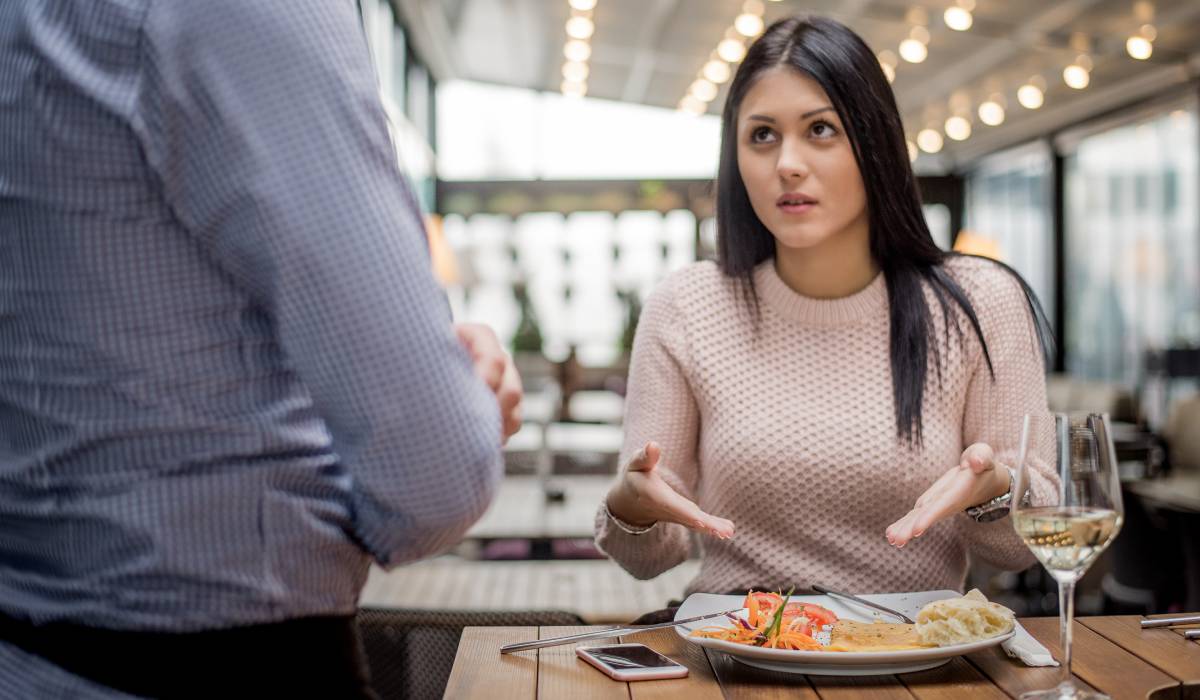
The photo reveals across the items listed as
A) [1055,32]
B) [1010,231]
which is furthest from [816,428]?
[1010,231]

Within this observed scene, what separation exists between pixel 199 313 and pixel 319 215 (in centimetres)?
11

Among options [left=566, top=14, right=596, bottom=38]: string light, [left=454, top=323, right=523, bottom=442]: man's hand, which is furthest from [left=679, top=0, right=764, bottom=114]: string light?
[left=454, top=323, right=523, bottom=442]: man's hand

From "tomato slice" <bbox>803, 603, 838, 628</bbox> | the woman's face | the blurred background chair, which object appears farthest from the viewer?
the blurred background chair

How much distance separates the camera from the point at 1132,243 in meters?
8.80

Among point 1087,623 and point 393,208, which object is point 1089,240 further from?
point 393,208

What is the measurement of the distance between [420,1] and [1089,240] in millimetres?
6068

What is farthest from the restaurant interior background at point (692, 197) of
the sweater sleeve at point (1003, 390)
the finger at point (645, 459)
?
the finger at point (645, 459)

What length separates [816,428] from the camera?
1.65 meters

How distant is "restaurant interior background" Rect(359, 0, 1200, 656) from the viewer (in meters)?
4.41

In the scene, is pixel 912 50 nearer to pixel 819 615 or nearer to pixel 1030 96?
pixel 1030 96

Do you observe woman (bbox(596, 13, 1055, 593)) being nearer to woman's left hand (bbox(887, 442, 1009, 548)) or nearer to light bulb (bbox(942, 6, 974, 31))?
woman's left hand (bbox(887, 442, 1009, 548))

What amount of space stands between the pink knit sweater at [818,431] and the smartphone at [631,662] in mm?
414

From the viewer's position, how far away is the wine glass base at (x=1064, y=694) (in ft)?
3.23

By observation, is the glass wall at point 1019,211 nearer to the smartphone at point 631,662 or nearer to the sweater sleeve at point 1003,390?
the sweater sleeve at point 1003,390
